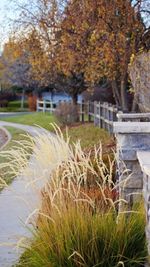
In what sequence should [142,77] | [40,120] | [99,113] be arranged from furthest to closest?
[40,120] → [99,113] → [142,77]

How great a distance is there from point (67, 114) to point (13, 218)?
18.8 m

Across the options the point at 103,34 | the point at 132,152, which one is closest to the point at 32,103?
the point at 103,34

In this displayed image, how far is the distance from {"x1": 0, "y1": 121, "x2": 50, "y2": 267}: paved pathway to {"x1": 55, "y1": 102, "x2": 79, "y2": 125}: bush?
16.5 meters

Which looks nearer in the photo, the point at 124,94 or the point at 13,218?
the point at 13,218

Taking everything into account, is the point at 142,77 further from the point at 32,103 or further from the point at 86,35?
the point at 32,103

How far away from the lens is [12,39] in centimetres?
1794

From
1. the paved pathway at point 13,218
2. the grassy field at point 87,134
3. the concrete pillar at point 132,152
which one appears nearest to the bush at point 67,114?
the grassy field at point 87,134

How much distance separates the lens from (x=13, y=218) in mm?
6387

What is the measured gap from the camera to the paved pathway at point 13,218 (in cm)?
466

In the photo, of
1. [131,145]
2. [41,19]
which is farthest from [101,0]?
[131,145]

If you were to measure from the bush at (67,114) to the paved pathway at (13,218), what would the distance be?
16.5 m

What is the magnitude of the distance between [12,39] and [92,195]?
14.2 m

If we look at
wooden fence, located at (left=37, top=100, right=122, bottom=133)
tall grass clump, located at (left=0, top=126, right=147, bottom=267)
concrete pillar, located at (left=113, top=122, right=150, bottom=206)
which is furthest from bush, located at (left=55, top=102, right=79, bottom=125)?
tall grass clump, located at (left=0, top=126, right=147, bottom=267)

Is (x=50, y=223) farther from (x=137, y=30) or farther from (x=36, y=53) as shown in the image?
(x=36, y=53)
